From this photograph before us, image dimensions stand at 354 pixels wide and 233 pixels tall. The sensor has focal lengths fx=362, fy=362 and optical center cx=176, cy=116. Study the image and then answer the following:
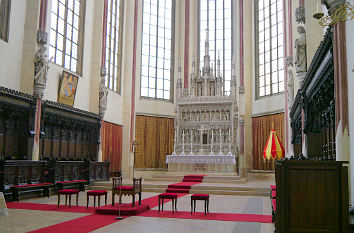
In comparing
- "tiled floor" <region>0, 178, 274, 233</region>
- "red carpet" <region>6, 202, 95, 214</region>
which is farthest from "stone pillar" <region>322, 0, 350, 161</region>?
"red carpet" <region>6, 202, 95, 214</region>

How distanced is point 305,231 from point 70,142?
11.6 metres

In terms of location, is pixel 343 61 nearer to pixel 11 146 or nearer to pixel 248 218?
pixel 248 218

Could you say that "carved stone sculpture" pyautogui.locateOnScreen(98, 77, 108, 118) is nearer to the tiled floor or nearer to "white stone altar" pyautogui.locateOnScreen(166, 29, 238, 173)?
"white stone altar" pyautogui.locateOnScreen(166, 29, 238, 173)

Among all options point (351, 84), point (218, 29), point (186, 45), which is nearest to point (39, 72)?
point (351, 84)

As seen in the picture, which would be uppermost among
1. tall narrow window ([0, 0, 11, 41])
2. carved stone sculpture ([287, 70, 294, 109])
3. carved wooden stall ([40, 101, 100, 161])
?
tall narrow window ([0, 0, 11, 41])

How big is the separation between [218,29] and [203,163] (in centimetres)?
1011

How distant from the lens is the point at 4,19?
1180cm

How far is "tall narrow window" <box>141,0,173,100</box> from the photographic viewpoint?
22125 mm

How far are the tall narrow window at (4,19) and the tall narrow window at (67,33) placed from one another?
2.55 metres

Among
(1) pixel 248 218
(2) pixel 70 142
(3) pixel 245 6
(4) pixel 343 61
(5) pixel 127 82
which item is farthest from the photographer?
(3) pixel 245 6

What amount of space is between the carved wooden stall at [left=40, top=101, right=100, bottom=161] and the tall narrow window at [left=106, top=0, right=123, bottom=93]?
357 centimetres

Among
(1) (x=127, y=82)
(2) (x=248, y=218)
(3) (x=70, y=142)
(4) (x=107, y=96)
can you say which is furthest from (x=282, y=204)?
(1) (x=127, y=82)

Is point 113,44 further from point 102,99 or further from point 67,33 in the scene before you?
point 67,33

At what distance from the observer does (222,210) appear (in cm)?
877
